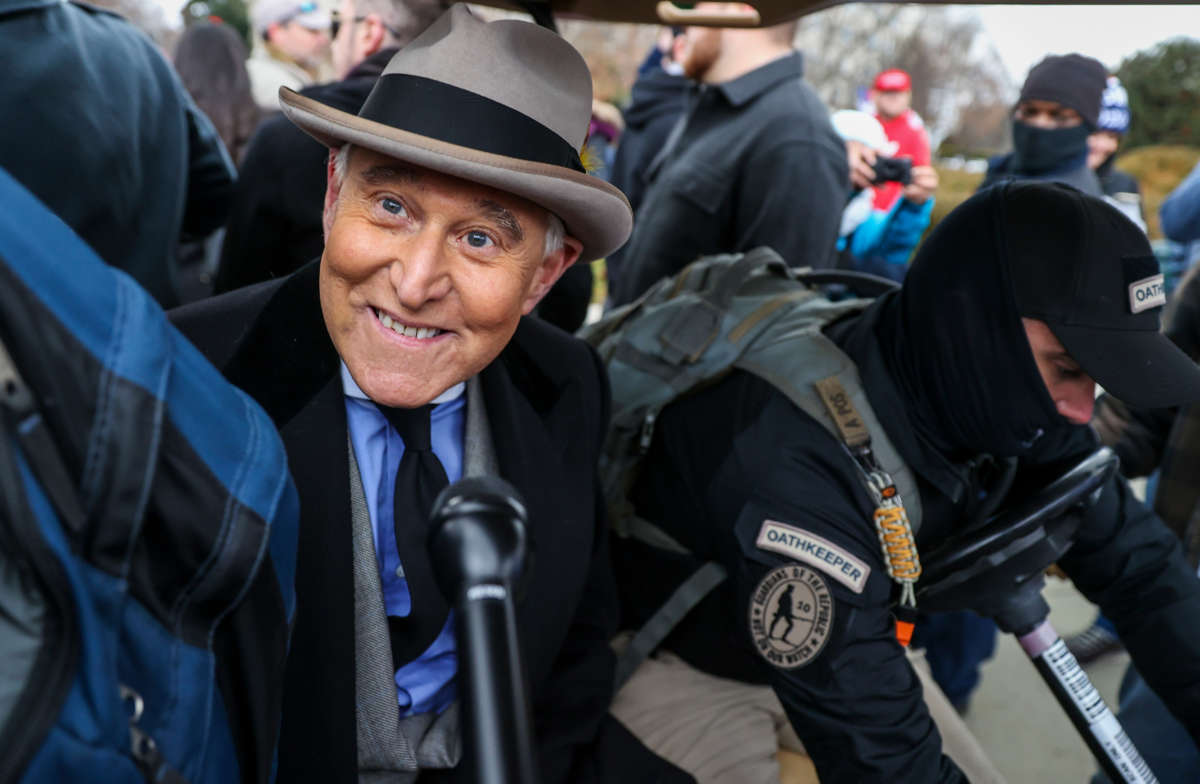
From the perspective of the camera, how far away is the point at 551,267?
1500 mm

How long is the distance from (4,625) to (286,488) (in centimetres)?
31

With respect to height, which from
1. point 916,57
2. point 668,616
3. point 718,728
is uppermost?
point 668,616

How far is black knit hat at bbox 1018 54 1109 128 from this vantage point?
248 centimetres

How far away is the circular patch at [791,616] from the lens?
1606 millimetres

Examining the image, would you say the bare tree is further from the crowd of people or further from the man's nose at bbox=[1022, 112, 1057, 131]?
the crowd of people

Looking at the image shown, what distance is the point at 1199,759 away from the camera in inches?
86.4

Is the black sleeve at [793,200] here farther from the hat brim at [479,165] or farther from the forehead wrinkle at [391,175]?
the forehead wrinkle at [391,175]

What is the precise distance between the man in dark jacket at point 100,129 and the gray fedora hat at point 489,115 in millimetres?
809

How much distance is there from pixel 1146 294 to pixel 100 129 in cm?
203

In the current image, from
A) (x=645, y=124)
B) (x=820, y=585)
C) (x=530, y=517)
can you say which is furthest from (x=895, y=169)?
(x=530, y=517)

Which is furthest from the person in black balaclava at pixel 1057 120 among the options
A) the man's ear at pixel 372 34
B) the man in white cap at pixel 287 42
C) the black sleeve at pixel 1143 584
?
the man in white cap at pixel 287 42

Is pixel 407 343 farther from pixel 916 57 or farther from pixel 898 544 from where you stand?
pixel 916 57

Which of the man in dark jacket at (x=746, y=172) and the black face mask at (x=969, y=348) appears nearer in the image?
the black face mask at (x=969, y=348)

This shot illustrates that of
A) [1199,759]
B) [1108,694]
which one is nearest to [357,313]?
[1199,759]
